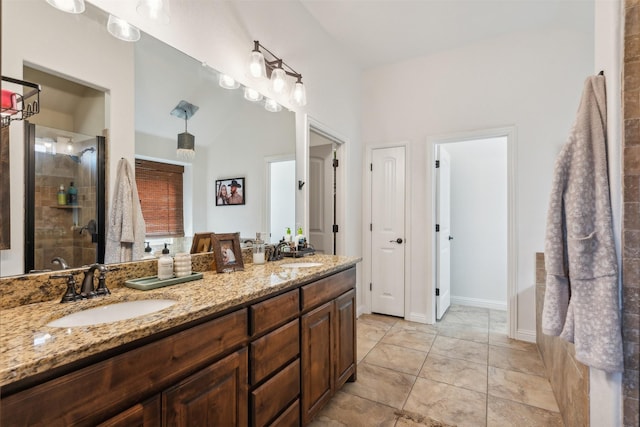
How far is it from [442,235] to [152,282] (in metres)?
2.98

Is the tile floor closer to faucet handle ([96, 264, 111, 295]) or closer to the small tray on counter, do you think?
the small tray on counter

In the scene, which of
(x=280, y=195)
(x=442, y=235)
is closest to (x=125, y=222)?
(x=280, y=195)

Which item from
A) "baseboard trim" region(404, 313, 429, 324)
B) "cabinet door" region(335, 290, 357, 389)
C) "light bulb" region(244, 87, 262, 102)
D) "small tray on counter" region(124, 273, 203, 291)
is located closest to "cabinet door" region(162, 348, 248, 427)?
"small tray on counter" region(124, 273, 203, 291)

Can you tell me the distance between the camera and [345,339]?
2150 millimetres

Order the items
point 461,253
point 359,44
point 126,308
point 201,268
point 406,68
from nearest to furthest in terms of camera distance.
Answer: point 126,308
point 201,268
point 359,44
point 406,68
point 461,253

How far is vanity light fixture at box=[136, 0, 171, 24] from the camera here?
4.95 feet

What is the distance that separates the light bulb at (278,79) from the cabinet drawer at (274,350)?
1.58 meters

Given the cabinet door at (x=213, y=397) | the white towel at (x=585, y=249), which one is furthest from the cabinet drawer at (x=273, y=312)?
the white towel at (x=585, y=249)

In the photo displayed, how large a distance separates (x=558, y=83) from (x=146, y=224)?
3.48 metres

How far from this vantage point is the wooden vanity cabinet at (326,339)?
1741mm

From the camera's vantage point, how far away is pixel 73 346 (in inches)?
32.6

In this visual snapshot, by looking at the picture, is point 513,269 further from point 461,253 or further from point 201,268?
point 201,268

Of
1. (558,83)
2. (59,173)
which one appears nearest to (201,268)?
(59,173)

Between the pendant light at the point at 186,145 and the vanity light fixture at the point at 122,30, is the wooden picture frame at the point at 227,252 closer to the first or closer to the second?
the pendant light at the point at 186,145
